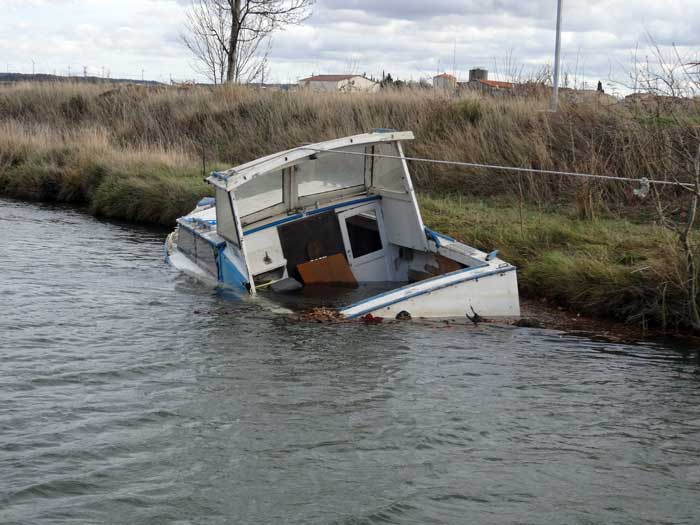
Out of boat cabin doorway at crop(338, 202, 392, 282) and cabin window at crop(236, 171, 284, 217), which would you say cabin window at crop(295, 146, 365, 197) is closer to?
cabin window at crop(236, 171, 284, 217)

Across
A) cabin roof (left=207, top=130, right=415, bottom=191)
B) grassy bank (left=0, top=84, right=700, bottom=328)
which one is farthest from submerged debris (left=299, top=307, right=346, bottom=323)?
grassy bank (left=0, top=84, right=700, bottom=328)

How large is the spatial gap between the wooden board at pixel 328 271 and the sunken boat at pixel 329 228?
0.04ft

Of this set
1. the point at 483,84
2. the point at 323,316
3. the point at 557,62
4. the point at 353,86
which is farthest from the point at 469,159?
the point at 353,86

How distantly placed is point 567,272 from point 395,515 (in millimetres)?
6064

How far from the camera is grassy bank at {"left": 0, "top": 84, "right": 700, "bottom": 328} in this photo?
11250 mm

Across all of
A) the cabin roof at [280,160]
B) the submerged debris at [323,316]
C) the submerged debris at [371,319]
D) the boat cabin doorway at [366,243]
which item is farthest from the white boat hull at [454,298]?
the boat cabin doorway at [366,243]

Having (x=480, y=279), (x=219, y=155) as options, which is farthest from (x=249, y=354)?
(x=219, y=155)

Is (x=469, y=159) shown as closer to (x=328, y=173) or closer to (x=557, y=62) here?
(x=557, y=62)

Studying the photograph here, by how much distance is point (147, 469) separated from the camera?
6.41 metres

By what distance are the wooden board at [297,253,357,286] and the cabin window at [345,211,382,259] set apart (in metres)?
0.26

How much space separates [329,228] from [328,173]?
72 centimetres

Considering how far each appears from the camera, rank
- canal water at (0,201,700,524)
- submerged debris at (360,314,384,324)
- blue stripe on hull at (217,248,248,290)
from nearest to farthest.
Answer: canal water at (0,201,700,524)
submerged debris at (360,314,384,324)
blue stripe on hull at (217,248,248,290)

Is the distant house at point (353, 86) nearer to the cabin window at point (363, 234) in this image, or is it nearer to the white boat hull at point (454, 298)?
the cabin window at point (363, 234)

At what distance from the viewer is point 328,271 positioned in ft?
38.5
